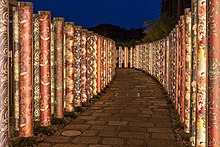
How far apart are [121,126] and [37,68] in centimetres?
174

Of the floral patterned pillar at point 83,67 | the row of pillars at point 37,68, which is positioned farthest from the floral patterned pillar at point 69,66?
the floral patterned pillar at point 83,67

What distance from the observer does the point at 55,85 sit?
5.86m

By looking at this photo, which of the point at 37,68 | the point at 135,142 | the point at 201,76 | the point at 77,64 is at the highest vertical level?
the point at 77,64

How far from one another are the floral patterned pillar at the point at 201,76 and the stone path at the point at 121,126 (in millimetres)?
1222

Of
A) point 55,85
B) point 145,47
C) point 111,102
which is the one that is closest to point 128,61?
point 145,47

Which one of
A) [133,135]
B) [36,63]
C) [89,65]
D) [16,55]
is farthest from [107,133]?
[89,65]

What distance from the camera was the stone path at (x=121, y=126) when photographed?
4594 mm

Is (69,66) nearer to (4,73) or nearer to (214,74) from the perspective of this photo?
(4,73)

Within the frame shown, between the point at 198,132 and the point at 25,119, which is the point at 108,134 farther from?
the point at 198,132

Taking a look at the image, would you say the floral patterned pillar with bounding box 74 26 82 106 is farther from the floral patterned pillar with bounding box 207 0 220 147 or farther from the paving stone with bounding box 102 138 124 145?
the floral patterned pillar with bounding box 207 0 220 147

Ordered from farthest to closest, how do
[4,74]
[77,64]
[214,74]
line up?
[77,64] → [4,74] → [214,74]

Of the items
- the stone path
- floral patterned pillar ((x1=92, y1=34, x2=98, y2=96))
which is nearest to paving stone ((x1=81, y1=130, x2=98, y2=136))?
the stone path

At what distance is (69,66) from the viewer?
258 inches

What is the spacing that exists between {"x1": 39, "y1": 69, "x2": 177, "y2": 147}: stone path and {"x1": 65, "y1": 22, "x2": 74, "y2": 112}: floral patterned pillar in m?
0.40
